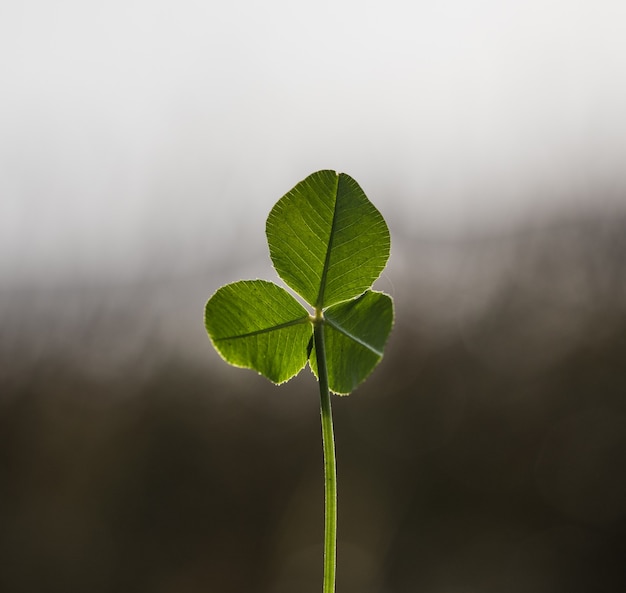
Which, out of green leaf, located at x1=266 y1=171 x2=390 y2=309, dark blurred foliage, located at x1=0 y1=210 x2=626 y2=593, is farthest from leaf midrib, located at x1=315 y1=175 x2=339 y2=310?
dark blurred foliage, located at x1=0 y1=210 x2=626 y2=593

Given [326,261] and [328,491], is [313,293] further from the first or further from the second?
[328,491]

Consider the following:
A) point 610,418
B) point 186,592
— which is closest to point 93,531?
point 186,592

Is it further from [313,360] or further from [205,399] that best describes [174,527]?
[313,360]

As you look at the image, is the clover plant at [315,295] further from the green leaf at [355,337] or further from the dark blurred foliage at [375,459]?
the dark blurred foliage at [375,459]

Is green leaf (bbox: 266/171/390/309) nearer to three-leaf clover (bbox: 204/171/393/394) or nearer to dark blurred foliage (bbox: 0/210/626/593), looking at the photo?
three-leaf clover (bbox: 204/171/393/394)

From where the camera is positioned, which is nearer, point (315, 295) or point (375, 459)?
point (315, 295)

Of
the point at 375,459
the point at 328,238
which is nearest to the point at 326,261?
the point at 328,238
